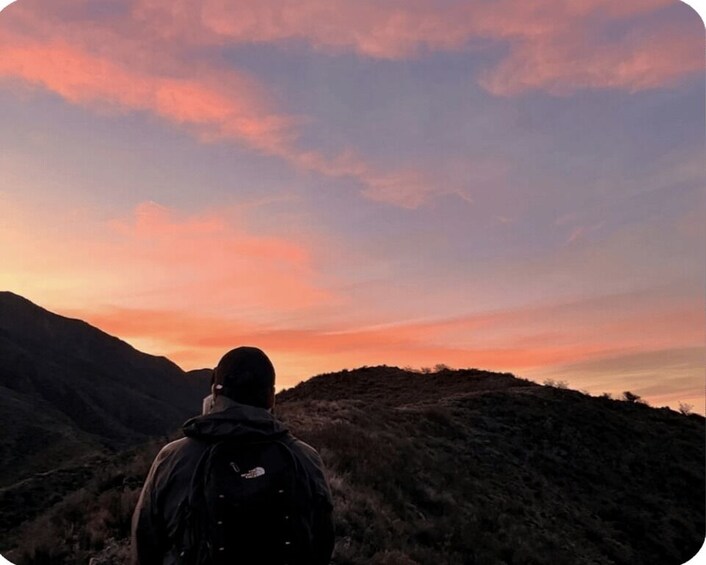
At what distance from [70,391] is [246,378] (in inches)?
4171

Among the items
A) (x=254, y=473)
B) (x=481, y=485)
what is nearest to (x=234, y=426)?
(x=254, y=473)

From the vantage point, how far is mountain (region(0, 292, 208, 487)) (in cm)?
6100

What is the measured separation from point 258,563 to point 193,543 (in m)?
0.39

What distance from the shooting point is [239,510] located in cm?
353

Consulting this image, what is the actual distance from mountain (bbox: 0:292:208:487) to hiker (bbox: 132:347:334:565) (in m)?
49.6

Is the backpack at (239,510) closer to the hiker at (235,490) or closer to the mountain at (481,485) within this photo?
the hiker at (235,490)

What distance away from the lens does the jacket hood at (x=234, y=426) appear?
3623 mm

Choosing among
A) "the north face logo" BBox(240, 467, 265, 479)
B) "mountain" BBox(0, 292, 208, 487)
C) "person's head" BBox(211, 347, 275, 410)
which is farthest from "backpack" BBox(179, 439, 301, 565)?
"mountain" BBox(0, 292, 208, 487)

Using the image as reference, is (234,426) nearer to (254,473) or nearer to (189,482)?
(254,473)

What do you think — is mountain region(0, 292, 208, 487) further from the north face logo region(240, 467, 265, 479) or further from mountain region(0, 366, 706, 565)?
the north face logo region(240, 467, 265, 479)

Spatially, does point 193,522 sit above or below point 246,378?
below

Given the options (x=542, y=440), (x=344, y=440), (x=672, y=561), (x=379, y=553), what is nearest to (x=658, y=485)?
(x=542, y=440)

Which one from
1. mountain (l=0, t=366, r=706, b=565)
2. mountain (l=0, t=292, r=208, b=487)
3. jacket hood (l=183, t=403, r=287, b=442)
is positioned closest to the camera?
jacket hood (l=183, t=403, r=287, b=442)

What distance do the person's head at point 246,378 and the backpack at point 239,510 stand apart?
293 mm
